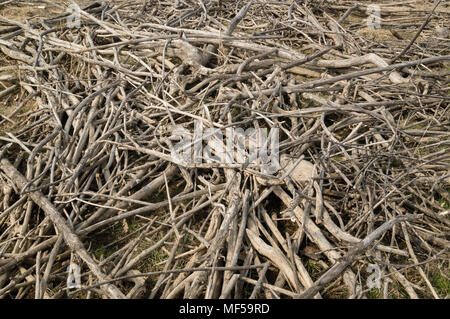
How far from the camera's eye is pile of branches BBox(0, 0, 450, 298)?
2.36 metres

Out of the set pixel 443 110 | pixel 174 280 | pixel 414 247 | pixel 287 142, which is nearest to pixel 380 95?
pixel 443 110

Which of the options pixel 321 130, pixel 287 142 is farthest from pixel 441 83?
pixel 287 142

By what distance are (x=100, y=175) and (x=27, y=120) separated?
36.9 inches

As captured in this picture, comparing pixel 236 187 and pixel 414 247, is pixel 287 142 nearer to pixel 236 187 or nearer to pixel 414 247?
pixel 236 187

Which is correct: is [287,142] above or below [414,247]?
above

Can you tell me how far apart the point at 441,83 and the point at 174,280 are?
2.83m

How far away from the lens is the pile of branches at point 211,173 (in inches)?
93.0

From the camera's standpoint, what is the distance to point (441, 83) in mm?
3811

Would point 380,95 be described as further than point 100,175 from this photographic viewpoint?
Yes

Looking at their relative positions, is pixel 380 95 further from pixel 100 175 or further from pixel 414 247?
pixel 100 175

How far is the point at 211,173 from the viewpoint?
2971mm

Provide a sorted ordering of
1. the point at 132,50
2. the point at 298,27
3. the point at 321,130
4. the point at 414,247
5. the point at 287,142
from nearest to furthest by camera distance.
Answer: the point at 414,247 < the point at 287,142 < the point at 321,130 < the point at 132,50 < the point at 298,27

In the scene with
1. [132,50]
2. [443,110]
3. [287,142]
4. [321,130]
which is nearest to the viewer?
[287,142]
